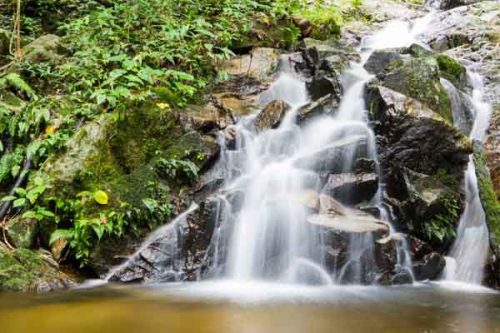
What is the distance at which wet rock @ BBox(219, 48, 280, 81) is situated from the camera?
10031 millimetres

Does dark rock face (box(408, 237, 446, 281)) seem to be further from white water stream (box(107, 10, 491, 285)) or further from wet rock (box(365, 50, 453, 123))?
wet rock (box(365, 50, 453, 123))

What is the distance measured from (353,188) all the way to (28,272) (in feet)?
14.4

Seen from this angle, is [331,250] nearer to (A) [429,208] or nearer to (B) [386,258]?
(B) [386,258]

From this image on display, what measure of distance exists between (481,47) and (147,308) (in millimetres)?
9637

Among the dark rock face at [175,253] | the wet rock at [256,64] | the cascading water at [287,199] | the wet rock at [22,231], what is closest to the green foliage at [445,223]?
the cascading water at [287,199]

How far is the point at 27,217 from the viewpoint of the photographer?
6141mm

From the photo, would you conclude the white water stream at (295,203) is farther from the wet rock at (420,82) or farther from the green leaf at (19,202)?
the green leaf at (19,202)

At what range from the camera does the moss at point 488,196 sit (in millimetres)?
6152

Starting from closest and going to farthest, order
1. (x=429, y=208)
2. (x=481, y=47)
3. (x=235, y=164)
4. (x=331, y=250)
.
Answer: (x=331, y=250) → (x=429, y=208) → (x=235, y=164) → (x=481, y=47)

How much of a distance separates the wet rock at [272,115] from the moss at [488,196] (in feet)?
10.3

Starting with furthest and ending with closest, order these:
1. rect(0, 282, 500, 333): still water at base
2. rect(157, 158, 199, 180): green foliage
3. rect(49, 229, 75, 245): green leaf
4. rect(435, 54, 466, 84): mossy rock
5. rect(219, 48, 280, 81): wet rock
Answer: rect(219, 48, 280, 81): wet rock
rect(435, 54, 466, 84): mossy rock
rect(157, 158, 199, 180): green foliage
rect(49, 229, 75, 245): green leaf
rect(0, 282, 500, 333): still water at base

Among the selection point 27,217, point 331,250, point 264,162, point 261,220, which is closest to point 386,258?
point 331,250

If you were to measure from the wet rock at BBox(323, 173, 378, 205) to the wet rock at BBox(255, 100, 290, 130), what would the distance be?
5.69ft

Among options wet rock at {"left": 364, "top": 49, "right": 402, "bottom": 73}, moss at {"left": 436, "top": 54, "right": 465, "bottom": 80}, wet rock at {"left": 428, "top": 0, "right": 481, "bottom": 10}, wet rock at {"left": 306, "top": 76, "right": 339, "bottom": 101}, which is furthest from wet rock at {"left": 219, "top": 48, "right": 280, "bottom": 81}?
wet rock at {"left": 428, "top": 0, "right": 481, "bottom": 10}
